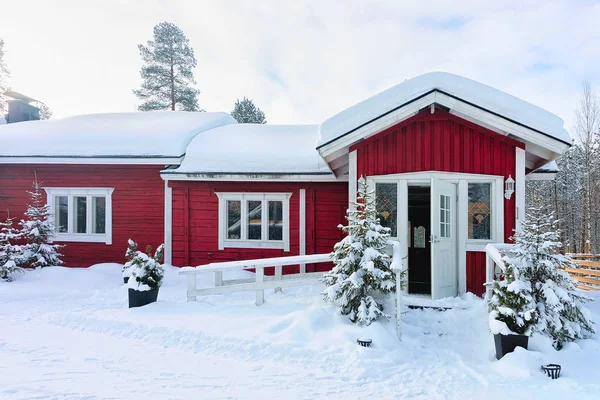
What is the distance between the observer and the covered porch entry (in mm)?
6043

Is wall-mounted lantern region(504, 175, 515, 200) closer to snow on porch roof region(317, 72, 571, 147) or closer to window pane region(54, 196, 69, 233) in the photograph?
snow on porch roof region(317, 72, 571, 147)

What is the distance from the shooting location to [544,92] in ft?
38.7

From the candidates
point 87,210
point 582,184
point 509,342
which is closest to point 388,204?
point 509,342

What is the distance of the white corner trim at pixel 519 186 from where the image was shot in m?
5.99

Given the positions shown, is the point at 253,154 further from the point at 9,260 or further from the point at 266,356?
the point at 9,260

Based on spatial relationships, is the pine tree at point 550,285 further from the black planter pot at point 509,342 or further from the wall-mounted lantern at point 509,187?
the wall-mounted lantern at point 509,187

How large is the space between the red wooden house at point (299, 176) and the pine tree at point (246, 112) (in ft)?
42.7

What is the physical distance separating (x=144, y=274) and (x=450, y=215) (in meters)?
5.52

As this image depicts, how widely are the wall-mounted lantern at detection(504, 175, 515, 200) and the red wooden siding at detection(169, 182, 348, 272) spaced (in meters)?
3.54

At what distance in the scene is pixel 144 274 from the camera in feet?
19.2

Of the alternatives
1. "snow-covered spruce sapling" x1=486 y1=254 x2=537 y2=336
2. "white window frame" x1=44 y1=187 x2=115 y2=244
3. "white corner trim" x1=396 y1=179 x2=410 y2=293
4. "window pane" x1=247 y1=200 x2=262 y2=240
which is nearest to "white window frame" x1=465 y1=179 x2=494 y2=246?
"white corner trim" x1=396 y1=179 x2=410 y2=293

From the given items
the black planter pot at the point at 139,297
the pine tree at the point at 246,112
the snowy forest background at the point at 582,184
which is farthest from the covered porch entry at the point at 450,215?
the pine tree at the point at 246,112

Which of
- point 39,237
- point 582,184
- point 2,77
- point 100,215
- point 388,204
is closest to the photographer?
point 388,204

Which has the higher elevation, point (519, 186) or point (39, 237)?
point (519, 186)
